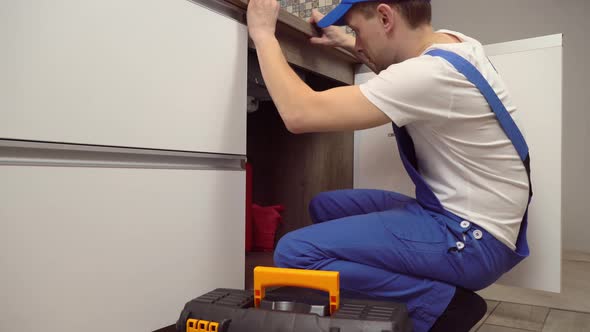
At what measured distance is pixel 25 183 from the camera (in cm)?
60

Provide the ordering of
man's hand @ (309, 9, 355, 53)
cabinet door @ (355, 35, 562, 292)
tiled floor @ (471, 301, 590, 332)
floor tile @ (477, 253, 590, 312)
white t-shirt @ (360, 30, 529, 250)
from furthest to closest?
floor tile @ (477, 253, 590, 312) < tiled floor @ (471, 301, 590, 332) < man's hand @ (309, 9, 355, 53) < cabinet door @ (355, 35, 562, 292) < white t-shirt @ (360, 30, 529, 250)

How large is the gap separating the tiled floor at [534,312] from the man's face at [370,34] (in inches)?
24.5

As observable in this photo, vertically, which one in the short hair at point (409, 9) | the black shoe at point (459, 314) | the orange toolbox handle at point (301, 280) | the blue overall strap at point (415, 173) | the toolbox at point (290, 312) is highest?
the short hair at point (409, 9)

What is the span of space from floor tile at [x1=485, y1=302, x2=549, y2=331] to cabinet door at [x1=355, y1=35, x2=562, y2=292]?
10.3 inches

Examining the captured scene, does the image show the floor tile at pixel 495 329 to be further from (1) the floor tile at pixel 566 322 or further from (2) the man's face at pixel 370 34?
(2) the man's face at pixel 370 34

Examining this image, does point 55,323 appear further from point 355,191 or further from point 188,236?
point 355,191

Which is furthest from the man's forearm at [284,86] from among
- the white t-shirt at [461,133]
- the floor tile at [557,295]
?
A: the floor tile at [557,295]

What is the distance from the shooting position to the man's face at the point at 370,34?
94 centimetres

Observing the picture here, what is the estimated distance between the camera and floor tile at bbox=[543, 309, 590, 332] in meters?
1.23

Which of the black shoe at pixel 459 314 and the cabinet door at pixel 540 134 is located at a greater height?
the cabinet door at pixel 540 134

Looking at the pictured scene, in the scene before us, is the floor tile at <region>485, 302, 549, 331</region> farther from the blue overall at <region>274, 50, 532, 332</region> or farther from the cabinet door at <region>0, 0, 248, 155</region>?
the cabinet door at <region>0, 0, 248, 155</region>

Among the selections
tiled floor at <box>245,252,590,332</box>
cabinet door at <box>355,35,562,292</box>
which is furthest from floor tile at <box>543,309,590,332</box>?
cabinet door at <box>355,35,562,292</box>

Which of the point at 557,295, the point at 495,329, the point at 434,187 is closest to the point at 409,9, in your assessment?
the point at 434,187

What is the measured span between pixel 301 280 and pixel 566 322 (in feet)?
3.31
